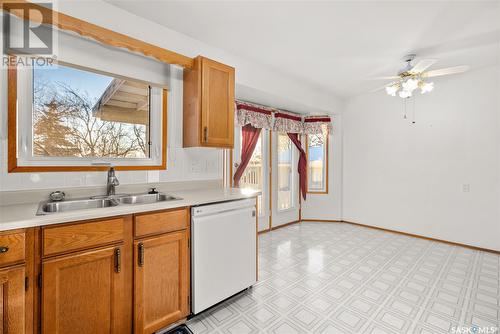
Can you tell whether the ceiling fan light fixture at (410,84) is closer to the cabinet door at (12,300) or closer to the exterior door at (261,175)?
the exterior door at (261,175)

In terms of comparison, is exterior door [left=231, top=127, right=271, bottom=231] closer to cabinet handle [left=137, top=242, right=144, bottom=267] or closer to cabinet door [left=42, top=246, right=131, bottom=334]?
cabinet handle [left=137, top=242, right=144, bottom=267]

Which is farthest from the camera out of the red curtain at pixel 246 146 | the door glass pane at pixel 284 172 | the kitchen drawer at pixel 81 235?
the door glass pane at pixel 284 172

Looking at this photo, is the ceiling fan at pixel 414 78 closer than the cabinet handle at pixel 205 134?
No

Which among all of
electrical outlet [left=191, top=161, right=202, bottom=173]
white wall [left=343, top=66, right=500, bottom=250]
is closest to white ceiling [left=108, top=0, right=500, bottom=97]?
white wall [left=343, top=66, right=500, bottom=250]

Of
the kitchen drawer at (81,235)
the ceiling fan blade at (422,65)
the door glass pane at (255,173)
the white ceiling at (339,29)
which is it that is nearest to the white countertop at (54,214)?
the kitchen drawer at (81,235)

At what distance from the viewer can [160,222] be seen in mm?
1554

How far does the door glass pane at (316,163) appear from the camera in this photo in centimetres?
467

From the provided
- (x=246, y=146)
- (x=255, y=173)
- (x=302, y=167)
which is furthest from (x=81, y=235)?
(x=302, y=167)

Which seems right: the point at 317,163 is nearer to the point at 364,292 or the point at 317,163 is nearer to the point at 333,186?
the point at 333,186

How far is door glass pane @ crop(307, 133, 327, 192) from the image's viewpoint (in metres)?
4.67

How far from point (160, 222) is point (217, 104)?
1.25 meters

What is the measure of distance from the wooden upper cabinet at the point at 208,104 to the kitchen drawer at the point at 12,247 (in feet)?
4.40

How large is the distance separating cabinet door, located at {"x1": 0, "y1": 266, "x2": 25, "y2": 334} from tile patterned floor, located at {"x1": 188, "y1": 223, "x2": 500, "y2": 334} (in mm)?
1017

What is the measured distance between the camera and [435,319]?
176 cm
